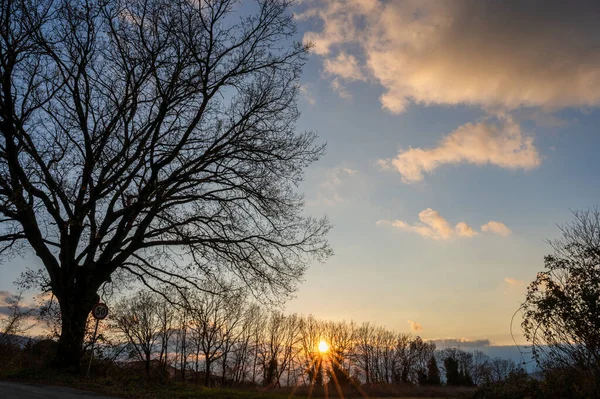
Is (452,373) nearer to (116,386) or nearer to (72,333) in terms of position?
(116,386)

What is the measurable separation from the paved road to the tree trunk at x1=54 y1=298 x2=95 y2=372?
3.41 metres

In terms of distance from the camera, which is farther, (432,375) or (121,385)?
(432,375)

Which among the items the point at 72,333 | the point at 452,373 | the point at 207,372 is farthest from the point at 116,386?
the point at 452,373

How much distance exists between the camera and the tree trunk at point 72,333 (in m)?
15.0

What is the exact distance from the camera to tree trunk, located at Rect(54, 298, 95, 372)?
49.3 feet

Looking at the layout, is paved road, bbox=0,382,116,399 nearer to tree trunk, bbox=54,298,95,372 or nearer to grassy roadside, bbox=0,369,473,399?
grassy roadside, bbox=0,369,473,399

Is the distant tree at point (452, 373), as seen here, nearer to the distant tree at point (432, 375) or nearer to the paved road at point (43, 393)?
the distant tree at point (432, 375)

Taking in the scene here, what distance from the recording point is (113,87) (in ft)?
51.7

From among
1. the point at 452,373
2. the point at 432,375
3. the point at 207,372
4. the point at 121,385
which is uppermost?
the point at 121,385

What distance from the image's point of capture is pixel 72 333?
49.7ft

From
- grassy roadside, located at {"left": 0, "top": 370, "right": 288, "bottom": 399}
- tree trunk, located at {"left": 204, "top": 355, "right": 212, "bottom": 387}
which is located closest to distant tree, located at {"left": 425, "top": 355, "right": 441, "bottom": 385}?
tree trunk, located at {"left": 204, "top": 355, "right": 212, "bottom": 387}

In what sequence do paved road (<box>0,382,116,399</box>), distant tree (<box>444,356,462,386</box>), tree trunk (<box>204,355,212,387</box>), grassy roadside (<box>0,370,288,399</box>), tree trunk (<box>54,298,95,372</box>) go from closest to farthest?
paved road (<box>0,382,116,399</box>) < grassy roadside (<box>0,370,288,399</box>) < tree trunk (<box>54,298,95,372</box>) < tree trunk (<box>204,355,212,387</box>) < distant tree (<box>444,356,462,386</box>)

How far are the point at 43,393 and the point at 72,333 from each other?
205 inches

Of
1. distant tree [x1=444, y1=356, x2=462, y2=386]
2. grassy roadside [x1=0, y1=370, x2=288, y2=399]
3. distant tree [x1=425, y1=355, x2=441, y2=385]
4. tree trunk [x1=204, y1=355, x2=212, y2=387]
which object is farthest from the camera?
distant tree [x1=425, y1=355, x2=441, y2=385]
